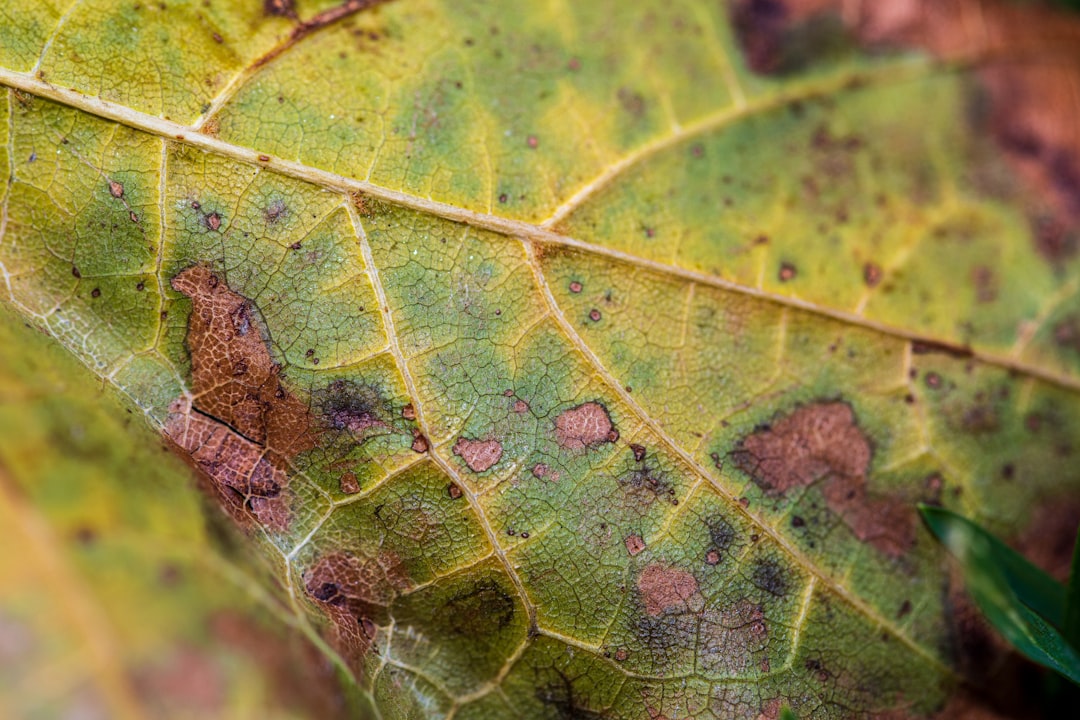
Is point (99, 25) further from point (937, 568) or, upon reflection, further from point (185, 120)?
point (937, 568)

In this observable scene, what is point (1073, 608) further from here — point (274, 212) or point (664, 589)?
point (274, 212)

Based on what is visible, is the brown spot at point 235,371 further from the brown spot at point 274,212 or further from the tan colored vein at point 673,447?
the tan colored vein at point 673,447

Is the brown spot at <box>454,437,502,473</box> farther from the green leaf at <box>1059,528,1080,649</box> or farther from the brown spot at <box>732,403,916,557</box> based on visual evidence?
the green leaf at <box>1059,528,1080,649</box>

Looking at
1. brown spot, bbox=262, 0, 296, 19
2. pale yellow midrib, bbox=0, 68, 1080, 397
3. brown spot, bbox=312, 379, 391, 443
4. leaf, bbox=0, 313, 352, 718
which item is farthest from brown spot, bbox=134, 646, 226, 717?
brown spot, bbox=262, 0, 296, 19

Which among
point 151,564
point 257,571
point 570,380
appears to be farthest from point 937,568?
point 151,564

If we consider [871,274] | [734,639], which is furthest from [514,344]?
[871,274]

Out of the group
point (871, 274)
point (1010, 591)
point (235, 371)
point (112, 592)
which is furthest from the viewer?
point (871, 274)

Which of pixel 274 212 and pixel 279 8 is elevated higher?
pixel 279 8
